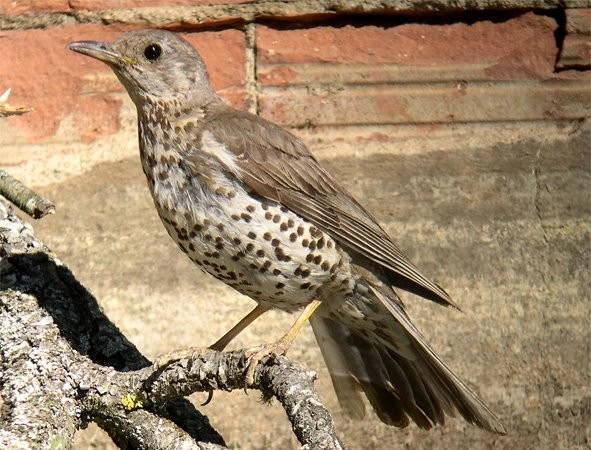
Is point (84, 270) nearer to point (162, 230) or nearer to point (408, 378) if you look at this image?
point (162, 230)

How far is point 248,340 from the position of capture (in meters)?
3.78

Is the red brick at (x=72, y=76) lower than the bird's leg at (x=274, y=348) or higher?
higher

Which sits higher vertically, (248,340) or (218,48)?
(218,48)

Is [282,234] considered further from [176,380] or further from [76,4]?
[76,4]

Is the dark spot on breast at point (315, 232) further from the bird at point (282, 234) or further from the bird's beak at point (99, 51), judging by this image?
the bird's beak at point (99, 51)

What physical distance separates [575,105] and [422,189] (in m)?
0.54

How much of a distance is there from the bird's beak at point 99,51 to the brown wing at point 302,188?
291mm

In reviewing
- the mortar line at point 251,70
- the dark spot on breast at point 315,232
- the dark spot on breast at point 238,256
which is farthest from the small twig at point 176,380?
the mortar line at point 251,70

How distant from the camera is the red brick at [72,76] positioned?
3816 mm

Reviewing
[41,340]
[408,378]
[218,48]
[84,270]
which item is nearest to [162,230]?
[84,270]

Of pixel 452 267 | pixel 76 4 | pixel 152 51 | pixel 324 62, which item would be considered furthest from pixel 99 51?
pixel 452 267

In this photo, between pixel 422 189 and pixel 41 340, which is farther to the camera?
pixel 422 189

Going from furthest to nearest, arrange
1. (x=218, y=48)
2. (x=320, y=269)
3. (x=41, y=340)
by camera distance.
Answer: (x=218, y=48) < (x=320, y=269) < (x=41, y=340)

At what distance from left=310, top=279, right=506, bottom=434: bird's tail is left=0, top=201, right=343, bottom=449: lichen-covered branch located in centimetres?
70
